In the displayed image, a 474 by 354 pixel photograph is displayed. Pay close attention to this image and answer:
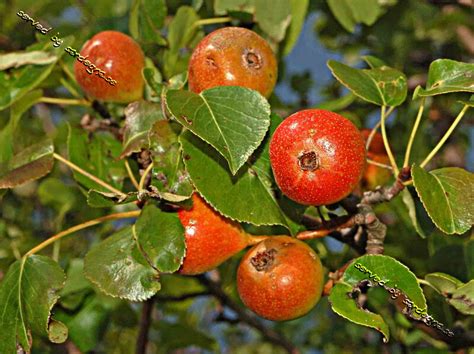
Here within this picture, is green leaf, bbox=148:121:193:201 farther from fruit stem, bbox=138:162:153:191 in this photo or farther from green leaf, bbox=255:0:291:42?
green leaf, bbox=255:0:291:42

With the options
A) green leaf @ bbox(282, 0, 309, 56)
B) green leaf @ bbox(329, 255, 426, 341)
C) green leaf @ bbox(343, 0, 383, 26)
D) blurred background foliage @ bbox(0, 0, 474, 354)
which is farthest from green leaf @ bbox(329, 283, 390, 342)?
green leaf @ bbox(343, 0, 383, 26)

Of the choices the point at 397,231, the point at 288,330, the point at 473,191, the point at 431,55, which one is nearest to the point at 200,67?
the point at 473,191

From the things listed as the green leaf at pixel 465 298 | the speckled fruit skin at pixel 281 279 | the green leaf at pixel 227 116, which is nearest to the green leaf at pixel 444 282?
the green leaf at pixel 465 298

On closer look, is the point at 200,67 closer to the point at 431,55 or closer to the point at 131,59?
the point at 131,59

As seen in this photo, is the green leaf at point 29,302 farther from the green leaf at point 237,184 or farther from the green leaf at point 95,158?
the green leaf at point 237,184

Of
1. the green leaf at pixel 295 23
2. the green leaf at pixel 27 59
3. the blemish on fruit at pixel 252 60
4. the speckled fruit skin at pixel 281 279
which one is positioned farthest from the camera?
the green leaf at pixel 295 23

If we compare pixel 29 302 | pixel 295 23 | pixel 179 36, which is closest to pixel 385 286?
pixel 29 302

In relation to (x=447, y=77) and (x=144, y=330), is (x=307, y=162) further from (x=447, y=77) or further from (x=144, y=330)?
(x=144, y=330)
